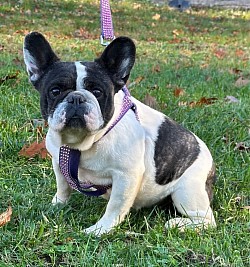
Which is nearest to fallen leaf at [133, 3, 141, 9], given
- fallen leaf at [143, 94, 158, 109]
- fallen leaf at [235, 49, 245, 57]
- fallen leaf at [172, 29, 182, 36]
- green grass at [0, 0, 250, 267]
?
fallen leaf at [172, 29, 182, 36]

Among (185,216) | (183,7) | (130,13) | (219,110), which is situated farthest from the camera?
(183,7)

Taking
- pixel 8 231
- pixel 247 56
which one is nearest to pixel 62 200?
pixel 8 231

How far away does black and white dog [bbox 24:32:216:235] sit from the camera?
2508mm

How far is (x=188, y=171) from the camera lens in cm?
294

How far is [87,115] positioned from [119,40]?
463mm

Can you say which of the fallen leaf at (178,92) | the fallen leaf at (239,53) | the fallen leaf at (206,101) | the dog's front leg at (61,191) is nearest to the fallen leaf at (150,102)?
the fallen leaf at (206,101)

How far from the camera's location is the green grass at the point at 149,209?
7.98 feet

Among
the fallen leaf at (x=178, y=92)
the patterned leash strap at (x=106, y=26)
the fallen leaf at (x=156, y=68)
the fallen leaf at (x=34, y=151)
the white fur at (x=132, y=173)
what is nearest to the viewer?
the white fur at (x=132, y=173)

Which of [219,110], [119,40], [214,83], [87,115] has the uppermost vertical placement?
[119,40]

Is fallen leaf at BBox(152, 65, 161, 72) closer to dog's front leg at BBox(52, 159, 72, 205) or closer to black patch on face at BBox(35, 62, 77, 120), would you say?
dog's front leg at BBox(52, 159, 72, 205)

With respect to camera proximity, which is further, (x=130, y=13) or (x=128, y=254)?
(x=130, y=13)

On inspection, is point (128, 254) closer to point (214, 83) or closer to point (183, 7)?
point (214, 83)

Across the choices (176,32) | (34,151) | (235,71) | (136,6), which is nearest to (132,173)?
(34,151)

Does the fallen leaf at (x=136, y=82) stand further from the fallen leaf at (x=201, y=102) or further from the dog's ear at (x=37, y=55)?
the dog's ear at (x=37, y=55)
